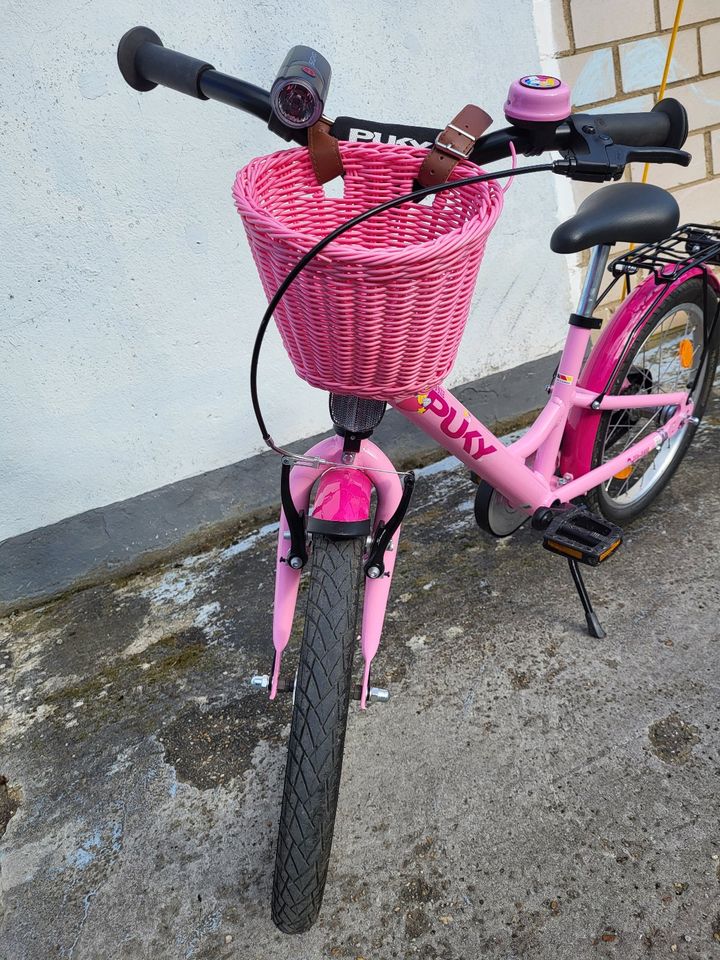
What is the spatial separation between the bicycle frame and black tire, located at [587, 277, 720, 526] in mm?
52

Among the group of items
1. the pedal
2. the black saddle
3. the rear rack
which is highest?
the black saddle

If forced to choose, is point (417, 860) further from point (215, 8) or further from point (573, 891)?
point (215, 8)

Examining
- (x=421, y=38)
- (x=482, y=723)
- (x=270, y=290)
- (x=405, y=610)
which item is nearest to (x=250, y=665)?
(x=405, y=610)

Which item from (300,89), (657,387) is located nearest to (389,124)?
(300,89)

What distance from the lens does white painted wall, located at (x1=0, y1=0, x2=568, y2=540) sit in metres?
2.23

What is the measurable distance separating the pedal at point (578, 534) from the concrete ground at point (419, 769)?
315 millimetres

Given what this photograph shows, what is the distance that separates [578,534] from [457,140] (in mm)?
1142

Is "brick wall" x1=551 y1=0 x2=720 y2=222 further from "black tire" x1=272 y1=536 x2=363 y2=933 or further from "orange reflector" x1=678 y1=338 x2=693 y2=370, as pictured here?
"black tire" x1=272 y1=536 x2=363 y2=933

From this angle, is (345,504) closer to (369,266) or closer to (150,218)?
(369,266)

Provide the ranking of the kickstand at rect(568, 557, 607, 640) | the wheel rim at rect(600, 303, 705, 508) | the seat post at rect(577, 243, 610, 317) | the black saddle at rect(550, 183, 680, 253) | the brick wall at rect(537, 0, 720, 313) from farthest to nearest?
the brick wall at rect(537, 0, 720, 313) → the wheel rim at rect(600, 303, 705, 508) → the kickstand at rect(568, 557, 607, 640) → the seat post at rect(577, 243, 610, 317) → the black saddle at rect(550, 183, 680, 253)

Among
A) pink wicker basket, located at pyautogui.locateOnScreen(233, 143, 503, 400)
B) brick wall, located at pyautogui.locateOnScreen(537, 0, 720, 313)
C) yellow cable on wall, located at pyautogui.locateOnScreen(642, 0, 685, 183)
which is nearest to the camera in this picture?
pink wicker basket, located at pyautogui.locateOnScreen(233, 143, 503, 400)

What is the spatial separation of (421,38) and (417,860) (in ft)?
8.35

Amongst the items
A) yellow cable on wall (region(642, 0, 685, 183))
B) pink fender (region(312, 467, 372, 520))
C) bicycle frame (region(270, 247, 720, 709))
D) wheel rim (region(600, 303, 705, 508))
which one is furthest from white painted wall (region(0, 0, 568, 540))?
pink fender (region(312, 467, 372, 520))

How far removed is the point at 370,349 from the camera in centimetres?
121
